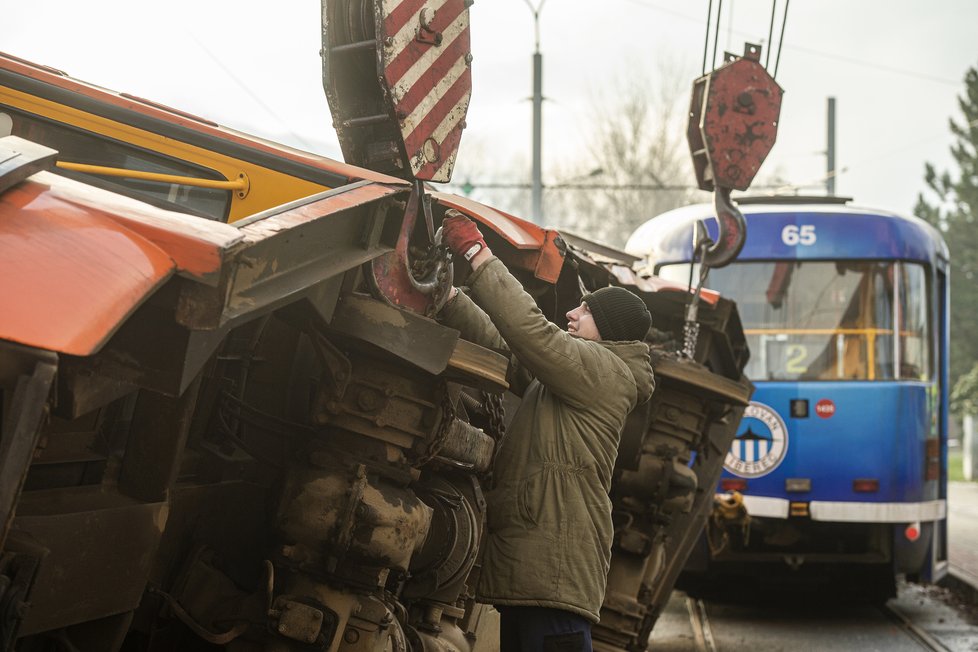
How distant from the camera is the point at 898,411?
33.4 feet

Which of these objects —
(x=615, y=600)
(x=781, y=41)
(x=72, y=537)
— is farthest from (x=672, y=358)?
(x=72, y=537)

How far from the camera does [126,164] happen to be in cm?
387

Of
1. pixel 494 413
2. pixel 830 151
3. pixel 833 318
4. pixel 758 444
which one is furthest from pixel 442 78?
pixel 830 151

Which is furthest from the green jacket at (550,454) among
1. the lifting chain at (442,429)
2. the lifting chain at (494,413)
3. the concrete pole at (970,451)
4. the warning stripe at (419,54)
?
the concrete pole at (970,451)

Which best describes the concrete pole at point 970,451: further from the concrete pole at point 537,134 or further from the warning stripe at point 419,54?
the warning stripe at point 419,54

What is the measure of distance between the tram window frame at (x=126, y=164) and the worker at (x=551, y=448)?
0.72 metres

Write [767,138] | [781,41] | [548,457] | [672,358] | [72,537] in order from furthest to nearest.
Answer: [781,41] < [767,138] < [672,358] < [548,457] < [72,537]

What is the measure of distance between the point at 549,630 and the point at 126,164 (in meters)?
1.88

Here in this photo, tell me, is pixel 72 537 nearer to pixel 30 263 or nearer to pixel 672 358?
pixel 30 263

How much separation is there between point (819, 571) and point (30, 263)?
359 inches

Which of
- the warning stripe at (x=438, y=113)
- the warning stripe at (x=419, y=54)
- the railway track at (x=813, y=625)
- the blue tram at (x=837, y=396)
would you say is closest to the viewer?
the warning stripe at (x=419, y=54)

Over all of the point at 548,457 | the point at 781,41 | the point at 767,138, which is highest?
the point at 781,41

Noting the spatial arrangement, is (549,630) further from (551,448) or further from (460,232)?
(460,232)

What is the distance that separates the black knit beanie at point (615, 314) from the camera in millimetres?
4309
